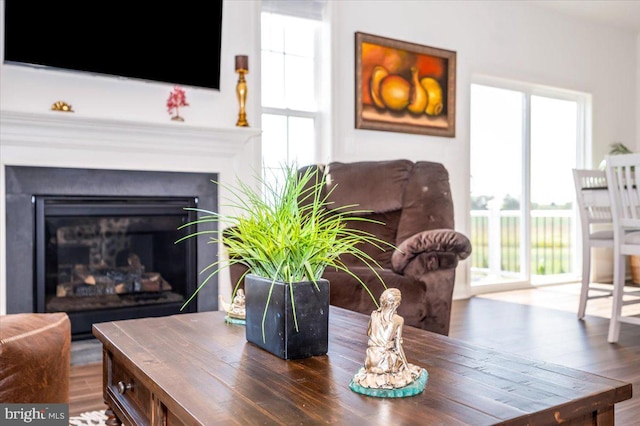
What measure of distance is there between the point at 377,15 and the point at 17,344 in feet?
12.4

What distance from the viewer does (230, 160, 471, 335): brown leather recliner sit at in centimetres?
264

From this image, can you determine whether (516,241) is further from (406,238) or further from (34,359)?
(34,359)

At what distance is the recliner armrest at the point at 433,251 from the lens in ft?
8.67

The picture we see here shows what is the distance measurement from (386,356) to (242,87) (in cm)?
295

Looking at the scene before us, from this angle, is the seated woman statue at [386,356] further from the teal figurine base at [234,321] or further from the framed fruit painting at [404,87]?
the framed fruit painting at [404,87]

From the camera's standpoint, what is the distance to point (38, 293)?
3.09 metres

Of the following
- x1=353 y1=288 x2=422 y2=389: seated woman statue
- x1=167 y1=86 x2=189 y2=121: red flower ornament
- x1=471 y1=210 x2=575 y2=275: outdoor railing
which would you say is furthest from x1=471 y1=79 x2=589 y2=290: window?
x1=353 y1=288 x2=422 y2=389: seated woman statue

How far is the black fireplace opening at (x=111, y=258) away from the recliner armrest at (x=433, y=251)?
1.30 meters

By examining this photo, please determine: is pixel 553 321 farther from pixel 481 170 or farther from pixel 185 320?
pixel 185 320

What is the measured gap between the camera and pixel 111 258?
339cm

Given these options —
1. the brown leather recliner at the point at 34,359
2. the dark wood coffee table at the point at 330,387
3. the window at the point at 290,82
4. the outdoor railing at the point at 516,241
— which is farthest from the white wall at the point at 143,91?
the outdoor railing at the point at 516,241

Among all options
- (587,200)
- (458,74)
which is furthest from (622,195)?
(458,74)

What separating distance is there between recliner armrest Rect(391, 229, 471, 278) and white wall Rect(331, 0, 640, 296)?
178 cm

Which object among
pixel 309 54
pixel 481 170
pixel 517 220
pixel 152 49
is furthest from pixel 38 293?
pixel 517 220
